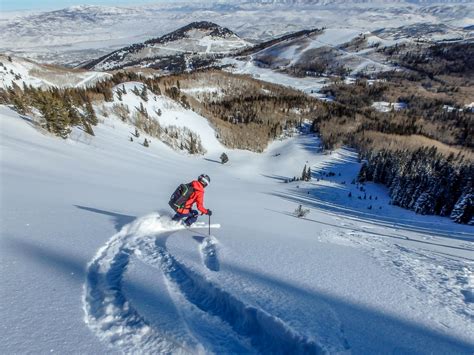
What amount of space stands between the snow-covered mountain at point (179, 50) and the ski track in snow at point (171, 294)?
93.8 m

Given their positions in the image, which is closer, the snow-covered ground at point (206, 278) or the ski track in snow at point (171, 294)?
the ski track in snow at point (171, 294)

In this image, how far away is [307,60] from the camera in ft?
302

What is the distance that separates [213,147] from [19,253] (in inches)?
943

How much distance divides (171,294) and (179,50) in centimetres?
13991

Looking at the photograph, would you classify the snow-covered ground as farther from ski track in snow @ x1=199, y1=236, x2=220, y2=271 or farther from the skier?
the skier

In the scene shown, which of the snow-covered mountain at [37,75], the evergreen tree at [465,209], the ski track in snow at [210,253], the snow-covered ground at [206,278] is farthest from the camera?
the snow-covered mountain at [37,75]

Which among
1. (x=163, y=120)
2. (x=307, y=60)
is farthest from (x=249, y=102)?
(x=307, y=60)

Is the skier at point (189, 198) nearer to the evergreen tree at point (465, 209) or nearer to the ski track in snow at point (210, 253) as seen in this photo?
the ski track in snow at point (210, 253)

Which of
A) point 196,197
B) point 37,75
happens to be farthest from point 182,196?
point 37,75

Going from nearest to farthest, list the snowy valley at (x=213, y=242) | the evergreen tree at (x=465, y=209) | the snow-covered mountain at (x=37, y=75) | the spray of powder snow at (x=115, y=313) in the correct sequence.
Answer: the spray of powder snow at (x=115, y=313) < the snowy valley at (x=213, y=242) < the evergreen tree at (x=465, y=209) < the snow-covered mountain at (x=37, y=75)

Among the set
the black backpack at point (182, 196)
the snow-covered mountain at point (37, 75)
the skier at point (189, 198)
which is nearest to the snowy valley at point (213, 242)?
the skier at point (189, 198)

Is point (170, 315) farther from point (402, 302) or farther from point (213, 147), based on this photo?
point (213, 147)

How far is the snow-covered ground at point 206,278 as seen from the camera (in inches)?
150

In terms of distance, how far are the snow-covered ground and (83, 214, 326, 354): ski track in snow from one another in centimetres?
2
